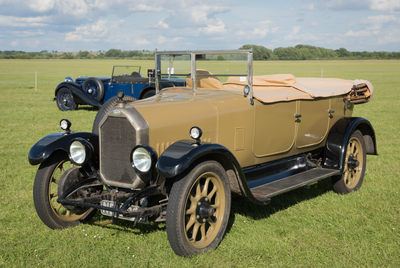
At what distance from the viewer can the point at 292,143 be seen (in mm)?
5574

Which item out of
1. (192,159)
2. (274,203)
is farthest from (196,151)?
(274,203)

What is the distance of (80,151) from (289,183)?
2.41 metres

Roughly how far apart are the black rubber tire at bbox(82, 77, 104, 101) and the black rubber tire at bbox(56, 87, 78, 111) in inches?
22.9

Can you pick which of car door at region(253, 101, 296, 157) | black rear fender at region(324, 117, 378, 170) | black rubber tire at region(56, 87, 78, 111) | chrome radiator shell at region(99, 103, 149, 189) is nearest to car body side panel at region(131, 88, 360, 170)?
car door at region(253, 101, 296, 157)

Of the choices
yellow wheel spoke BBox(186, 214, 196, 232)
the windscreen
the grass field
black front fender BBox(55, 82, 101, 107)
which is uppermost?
the windscreen

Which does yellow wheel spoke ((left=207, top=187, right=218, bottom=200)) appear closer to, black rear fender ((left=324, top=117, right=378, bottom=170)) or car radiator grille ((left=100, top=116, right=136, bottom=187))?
car radiator grille ((left=100, top=116, right=136, bottom=187))

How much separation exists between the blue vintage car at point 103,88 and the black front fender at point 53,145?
992 cm

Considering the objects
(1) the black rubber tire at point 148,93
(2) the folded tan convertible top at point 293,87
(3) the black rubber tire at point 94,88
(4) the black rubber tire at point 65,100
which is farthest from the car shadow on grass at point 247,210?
(4) the black rubber tire at point 65,100

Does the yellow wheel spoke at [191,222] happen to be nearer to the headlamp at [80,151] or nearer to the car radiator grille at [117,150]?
the car radiator grille at [117,150]

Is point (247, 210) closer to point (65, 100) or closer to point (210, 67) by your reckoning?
point (210, 67)

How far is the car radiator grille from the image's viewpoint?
13.7ft

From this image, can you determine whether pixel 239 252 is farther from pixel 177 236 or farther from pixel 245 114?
pixel 245 114

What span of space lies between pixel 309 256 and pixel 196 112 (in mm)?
1763

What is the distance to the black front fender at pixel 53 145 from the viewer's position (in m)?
4.48
